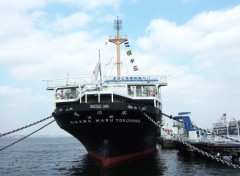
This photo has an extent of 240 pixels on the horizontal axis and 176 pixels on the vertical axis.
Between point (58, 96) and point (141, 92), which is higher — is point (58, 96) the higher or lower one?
the lower one

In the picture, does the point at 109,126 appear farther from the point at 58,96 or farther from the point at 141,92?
the point at 58,96

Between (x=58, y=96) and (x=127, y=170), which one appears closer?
(x=127, y=170)

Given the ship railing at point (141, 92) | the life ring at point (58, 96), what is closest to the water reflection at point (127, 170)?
the ship railing at point (141, 92)

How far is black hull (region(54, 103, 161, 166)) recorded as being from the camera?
28578 mm

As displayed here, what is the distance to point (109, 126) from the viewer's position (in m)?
28.9

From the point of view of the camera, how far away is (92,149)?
32.8 metres

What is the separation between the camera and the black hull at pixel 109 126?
28578mm

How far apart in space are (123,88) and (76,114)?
6.65 meters

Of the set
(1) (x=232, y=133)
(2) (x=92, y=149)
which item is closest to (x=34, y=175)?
(2) (x=92, y=149)

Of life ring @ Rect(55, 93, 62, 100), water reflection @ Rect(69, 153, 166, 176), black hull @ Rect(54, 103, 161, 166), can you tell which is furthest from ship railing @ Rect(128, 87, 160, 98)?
life ring @ Rect(55, 93, 62, 100)

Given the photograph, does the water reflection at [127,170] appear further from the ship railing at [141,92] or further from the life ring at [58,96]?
the life ring at [58,96]

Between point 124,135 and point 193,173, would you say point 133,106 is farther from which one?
point 193,173

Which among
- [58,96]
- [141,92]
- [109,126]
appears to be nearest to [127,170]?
[109,126]

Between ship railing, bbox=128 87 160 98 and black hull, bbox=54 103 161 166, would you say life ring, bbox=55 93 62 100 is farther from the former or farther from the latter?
ship railing, bbox=128 87 160 98
